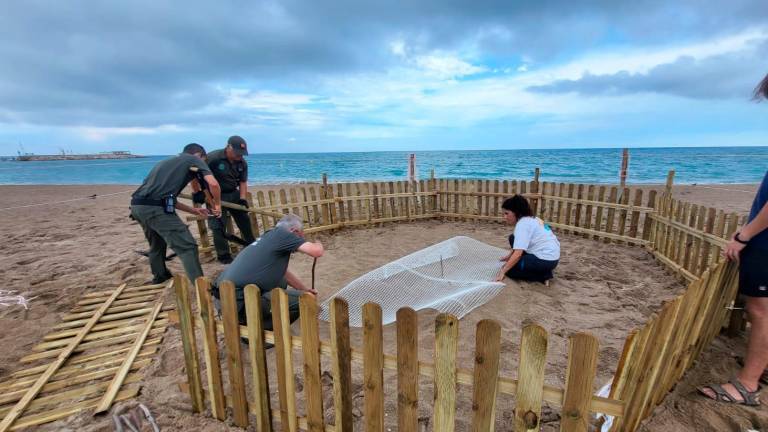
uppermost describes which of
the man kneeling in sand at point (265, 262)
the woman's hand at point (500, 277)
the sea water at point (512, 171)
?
the man kneeling in sand at point (265, 262)

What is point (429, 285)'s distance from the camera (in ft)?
13.1

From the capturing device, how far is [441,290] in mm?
3869

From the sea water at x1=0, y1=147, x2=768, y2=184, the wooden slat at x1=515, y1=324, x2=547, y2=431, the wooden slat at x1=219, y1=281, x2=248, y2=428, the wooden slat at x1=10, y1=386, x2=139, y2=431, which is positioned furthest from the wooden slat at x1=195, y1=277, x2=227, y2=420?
the sea water at x1=0, y1=147, x2=768, y2=184

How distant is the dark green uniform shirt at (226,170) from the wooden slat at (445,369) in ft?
16.8

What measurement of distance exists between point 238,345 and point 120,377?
142 cm

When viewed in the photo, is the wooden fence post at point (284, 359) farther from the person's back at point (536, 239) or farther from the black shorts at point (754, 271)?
the person's back at point (536, 239)

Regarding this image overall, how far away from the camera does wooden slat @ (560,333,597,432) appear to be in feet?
4.60

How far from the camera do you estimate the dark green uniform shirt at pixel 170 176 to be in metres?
4.19

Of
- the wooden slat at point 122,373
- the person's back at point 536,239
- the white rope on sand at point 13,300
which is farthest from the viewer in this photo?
the person's back at point 536,239

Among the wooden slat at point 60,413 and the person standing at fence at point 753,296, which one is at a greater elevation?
the person standing at fence at point 753,296

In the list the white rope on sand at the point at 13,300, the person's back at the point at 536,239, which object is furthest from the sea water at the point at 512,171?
the white rope on sand at the point at 13,300

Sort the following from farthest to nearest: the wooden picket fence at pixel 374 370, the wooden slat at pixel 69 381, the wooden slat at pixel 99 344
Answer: the wooden slat at pixel 99 344
the wooden slat at pixel 69 381
the wooden picket fence at pixel 374 370

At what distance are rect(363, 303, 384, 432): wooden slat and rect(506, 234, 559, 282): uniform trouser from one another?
10.6 feet

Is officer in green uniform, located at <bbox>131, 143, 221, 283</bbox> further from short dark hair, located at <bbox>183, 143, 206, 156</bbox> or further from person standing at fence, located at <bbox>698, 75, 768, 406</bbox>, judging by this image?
person standing at fence, located at <bbox>698, 75, 768, 406</bbox>
